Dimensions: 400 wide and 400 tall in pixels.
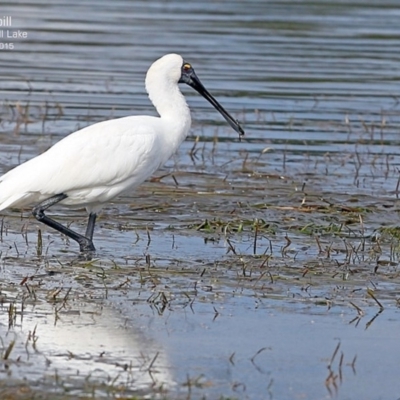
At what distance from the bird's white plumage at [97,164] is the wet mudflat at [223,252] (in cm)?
38

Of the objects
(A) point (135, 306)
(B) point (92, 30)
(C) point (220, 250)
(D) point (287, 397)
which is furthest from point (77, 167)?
(B) point (92, 30)

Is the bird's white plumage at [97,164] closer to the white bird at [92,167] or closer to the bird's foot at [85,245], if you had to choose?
the white bird at [92,167]

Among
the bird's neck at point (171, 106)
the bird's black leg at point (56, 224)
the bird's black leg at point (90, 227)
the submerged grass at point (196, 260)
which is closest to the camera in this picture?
the submerged grass at point (196, 260)

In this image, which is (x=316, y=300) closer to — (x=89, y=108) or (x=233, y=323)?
(x=233, y=323)

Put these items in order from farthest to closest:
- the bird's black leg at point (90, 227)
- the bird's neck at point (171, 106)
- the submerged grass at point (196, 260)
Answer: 1. the bird's neck at point (171, 106)
2. the bird's black leg at point (90, 227)
3. the submerged grass at point (196, 260)

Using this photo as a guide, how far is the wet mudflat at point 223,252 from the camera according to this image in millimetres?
6172

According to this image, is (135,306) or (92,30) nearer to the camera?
(135,306)

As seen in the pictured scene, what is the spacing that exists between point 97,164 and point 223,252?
108cm

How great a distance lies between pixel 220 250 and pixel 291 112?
7478 mm

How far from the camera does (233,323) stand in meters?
7.07

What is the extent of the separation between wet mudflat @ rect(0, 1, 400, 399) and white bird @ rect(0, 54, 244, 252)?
1.02 ft

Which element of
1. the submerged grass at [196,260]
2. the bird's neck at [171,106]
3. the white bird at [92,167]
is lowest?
the submerged grass at [196,260]

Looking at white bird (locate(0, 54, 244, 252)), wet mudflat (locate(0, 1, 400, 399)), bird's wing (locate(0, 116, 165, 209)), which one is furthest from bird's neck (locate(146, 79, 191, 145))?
wet mudflat (locate(0, 1, 400, 399))

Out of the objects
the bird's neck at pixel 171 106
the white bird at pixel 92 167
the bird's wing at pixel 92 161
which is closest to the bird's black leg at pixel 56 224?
the white bird at pixel 92 167
